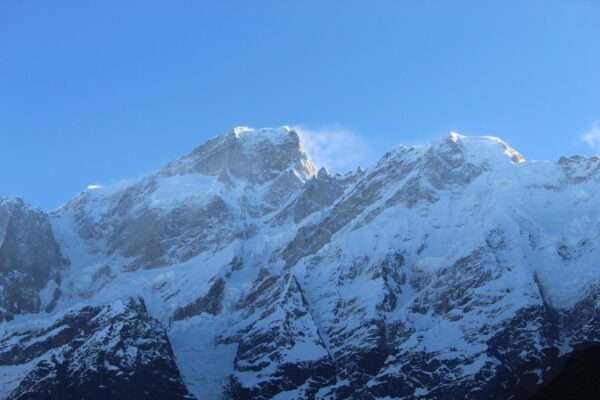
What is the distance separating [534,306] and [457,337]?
1185 centimetres

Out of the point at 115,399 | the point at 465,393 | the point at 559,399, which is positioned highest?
the point at 115,399

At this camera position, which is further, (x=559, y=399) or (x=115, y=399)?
(x=115, y=399)

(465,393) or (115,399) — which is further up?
(115,399)

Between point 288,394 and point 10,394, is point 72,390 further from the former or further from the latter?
point 288,394

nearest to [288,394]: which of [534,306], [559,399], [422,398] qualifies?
[422,398]

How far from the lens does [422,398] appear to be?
620 feet

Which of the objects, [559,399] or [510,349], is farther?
[510,349]

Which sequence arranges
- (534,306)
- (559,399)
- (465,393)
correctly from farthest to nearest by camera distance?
(534,306), (465,393), (559,399)

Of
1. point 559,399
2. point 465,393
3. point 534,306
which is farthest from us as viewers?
point 534,306

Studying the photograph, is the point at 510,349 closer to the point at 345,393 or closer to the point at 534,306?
the point at 534,306

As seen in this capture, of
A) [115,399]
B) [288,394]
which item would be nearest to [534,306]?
[288,394]

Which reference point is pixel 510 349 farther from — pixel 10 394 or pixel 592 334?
pixel 10 394

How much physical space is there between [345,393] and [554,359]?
94.6ft

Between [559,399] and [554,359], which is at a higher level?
[554,359]
